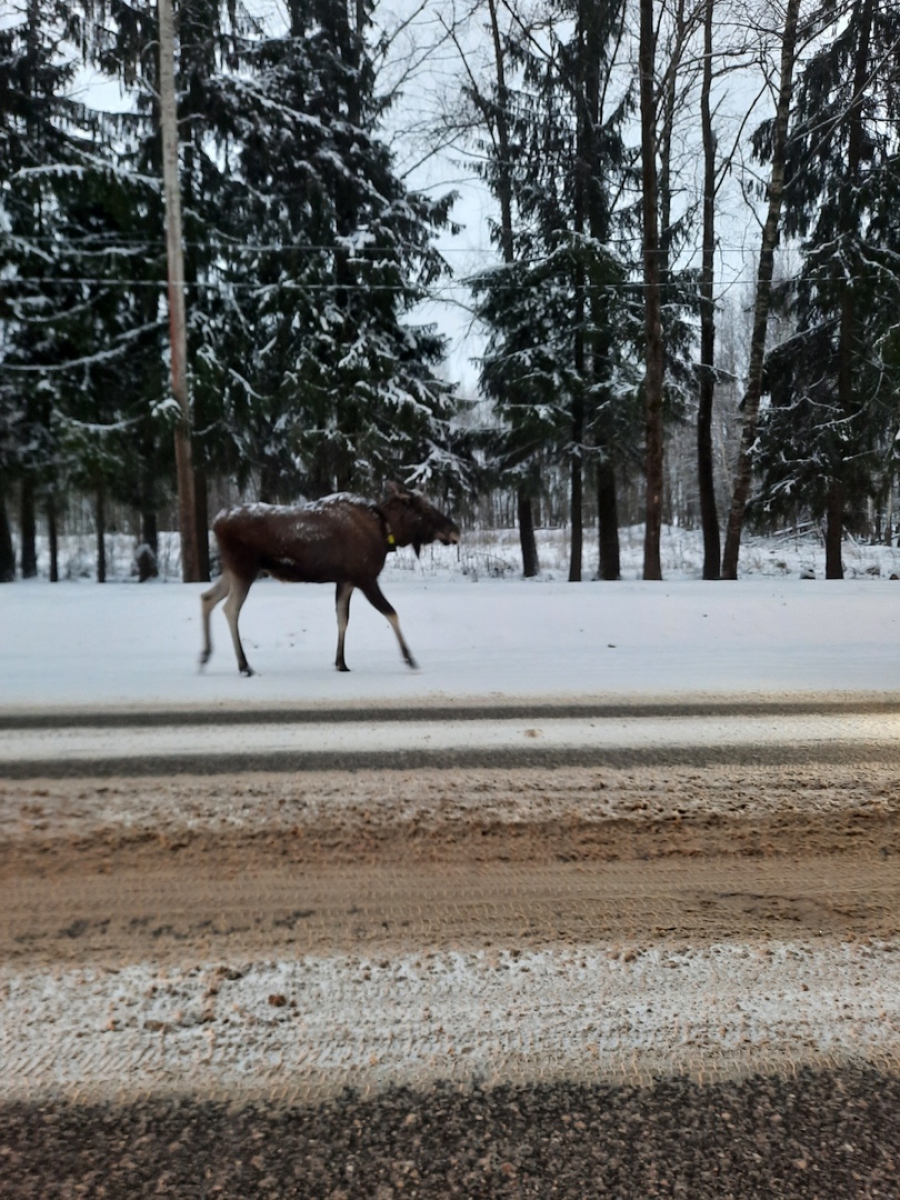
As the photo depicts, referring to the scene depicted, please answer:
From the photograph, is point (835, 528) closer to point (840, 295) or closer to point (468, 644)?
point (840, 295)

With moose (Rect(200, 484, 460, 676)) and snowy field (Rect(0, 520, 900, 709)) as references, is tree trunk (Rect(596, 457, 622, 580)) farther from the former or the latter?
moose (Rect(200, 484, 460, 676))

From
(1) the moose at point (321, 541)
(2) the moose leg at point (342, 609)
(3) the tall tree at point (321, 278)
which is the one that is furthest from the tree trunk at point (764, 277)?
(2) the moose leg at point (342, 609)

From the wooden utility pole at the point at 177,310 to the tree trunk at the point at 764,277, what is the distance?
11909mm

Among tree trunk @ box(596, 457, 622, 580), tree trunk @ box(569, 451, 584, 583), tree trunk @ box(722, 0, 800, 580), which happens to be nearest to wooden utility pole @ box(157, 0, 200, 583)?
tree trunk @ box(569, 451, 584, 583)

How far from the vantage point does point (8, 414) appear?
19297 mm

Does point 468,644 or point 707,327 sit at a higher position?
point 707,327

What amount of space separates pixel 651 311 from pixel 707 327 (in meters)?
4.84

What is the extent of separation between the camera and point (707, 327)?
21891 millimetres

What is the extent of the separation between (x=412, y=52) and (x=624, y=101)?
572 cm

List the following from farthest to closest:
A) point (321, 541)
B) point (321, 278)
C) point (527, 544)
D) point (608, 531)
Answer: point (527, 544), point (608, 531), point (321, 278), point (321, 541)

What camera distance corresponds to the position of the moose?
805 cm

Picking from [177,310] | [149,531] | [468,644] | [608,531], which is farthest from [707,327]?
[149,531]

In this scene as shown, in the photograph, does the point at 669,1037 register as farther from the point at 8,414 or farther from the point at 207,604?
the point at 8,414

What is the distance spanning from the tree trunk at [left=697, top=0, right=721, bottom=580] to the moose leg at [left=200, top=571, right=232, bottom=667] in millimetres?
15844
